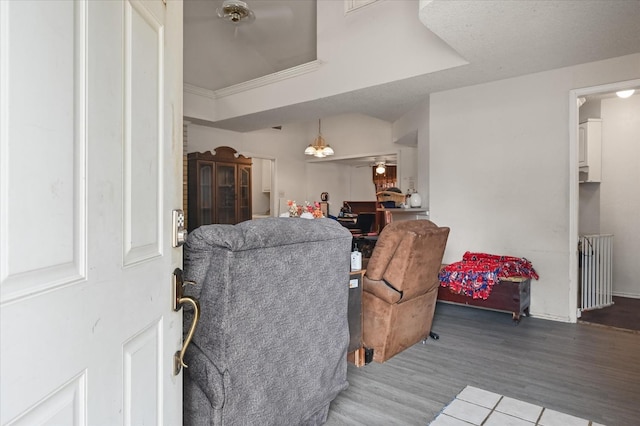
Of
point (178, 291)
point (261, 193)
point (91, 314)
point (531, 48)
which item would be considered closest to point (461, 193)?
point (531, 48)

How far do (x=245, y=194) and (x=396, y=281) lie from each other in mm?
4768

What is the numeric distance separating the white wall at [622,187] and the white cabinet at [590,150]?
0.42ft

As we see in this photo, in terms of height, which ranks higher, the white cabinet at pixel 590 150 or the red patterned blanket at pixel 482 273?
the white cabinet at pixel 590 150

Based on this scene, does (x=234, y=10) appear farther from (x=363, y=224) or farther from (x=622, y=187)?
(x=622, y=187)

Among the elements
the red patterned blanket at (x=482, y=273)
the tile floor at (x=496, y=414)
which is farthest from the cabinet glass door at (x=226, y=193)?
the tile floor at (x=496, y=414)

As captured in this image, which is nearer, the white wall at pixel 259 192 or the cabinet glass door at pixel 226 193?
the cabinet glass door at pixel 226 193

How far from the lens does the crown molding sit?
5.08m

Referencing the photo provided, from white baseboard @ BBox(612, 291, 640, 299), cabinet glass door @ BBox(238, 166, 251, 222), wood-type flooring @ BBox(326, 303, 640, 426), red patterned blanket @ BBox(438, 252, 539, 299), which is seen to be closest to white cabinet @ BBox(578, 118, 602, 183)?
white baseboard @ BBox(612, 291, 640, 299)

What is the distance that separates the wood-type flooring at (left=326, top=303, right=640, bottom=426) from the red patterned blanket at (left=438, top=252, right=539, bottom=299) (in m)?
0.38

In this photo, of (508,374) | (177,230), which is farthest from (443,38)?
(177,230)

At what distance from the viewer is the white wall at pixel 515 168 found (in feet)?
12.7

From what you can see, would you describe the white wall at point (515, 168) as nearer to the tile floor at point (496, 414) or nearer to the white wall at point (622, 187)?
the white wall at point (622, 187)

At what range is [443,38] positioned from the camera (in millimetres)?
3271

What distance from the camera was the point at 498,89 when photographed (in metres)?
4.27
